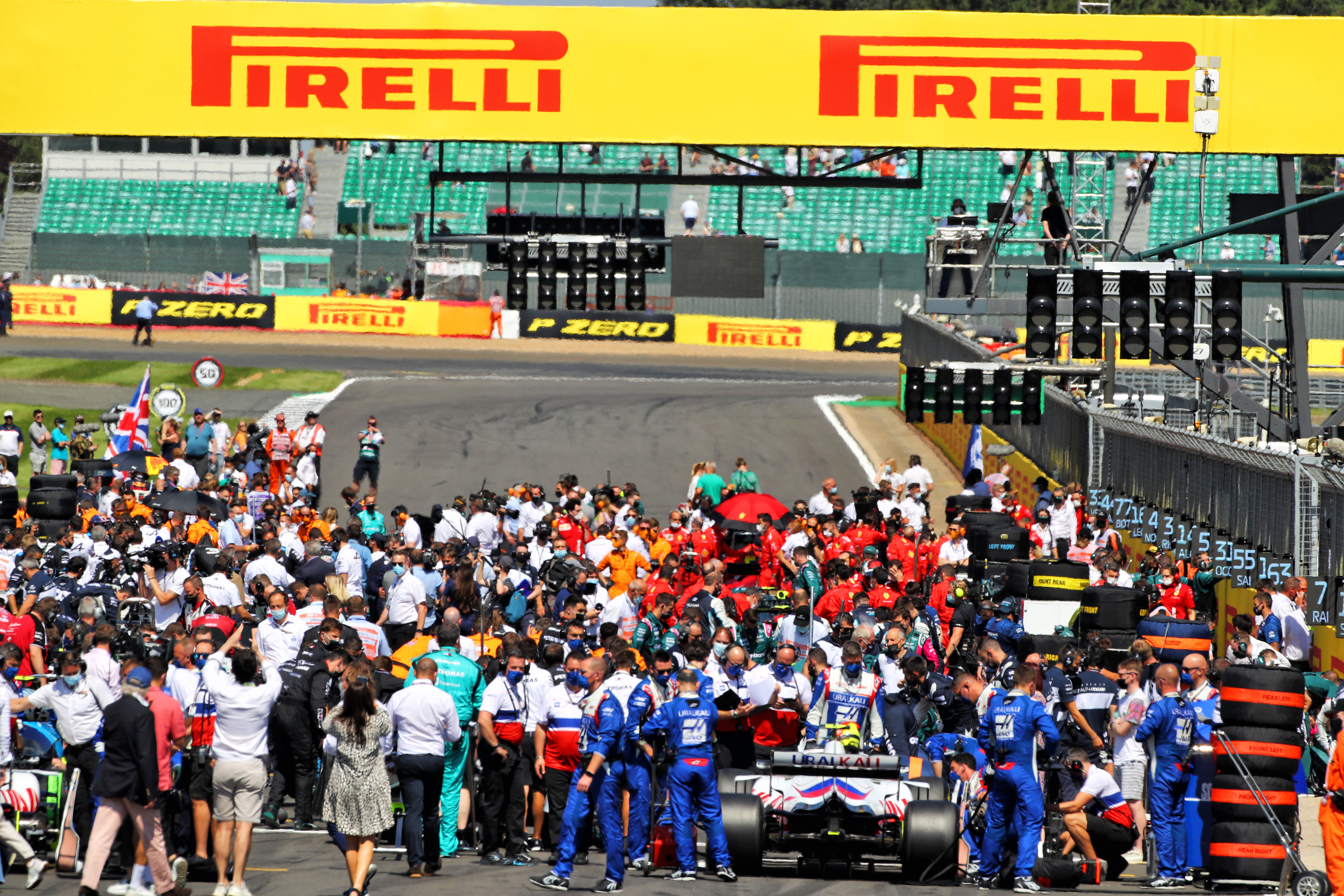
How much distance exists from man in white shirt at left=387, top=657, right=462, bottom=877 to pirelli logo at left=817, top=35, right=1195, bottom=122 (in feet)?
33.1

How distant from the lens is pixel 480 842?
37.9 ft

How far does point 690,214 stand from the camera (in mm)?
42812

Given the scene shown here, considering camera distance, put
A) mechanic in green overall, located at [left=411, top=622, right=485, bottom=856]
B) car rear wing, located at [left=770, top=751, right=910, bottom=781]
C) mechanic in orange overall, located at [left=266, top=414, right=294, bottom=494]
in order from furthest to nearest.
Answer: mechanic in orange overall, located at [left=266, top=414, right=294, bottom=494], mechanic in green overall, located at [left=411, top=622, right=485, bottom=856], car rear wing, located at [left=770, top=751, right=910, bottom=781]

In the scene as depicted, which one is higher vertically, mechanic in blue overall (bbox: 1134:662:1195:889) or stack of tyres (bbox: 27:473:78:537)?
stack of tyres (bbox: 27:473:78:537)

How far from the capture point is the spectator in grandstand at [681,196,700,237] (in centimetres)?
4172

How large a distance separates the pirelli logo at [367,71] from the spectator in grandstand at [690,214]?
12222 mm

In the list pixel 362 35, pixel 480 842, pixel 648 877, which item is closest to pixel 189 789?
pixel 480 842

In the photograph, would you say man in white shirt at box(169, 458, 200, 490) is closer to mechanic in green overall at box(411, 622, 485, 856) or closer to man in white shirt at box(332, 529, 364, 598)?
man in white shirt at box(332, 529, 364, 598)

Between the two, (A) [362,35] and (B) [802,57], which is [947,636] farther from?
(A) [362,35]

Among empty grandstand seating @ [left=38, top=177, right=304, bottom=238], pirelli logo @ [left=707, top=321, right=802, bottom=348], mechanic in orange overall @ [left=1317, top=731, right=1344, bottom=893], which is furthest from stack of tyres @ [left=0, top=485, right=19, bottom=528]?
empty grandstand seating @ [left=38, top=177, right=304, bottom=238]

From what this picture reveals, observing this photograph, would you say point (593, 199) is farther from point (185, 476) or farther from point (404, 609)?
point (404, 609)

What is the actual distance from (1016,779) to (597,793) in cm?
271

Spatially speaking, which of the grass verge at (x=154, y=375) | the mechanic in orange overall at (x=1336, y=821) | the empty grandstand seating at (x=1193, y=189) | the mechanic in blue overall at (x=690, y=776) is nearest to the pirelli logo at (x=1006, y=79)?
the mechanic in blue overall at (x=690, y=776)

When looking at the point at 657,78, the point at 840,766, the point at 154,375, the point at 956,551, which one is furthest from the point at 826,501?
the point at 154,375
